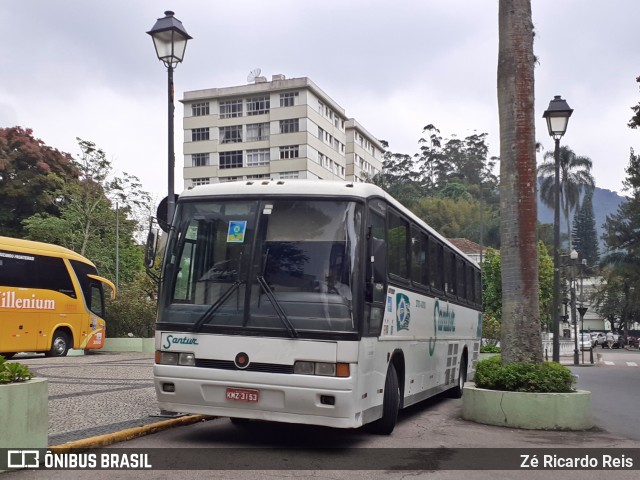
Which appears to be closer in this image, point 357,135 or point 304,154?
point 304,154

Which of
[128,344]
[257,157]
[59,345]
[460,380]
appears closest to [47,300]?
[59,345]

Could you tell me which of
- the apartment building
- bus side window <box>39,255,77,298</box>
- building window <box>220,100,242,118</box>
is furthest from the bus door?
building window <box>220,100,242,118</box>

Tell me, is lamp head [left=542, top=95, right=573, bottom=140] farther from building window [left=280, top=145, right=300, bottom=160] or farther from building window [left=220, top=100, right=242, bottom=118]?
building window [left=220, top=100, right=242, bottom=118]

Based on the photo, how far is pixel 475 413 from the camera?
1128 cm

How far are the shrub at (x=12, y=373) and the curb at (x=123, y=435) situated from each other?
2.51ft

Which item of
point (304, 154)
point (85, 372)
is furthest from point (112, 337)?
point (304, 154)

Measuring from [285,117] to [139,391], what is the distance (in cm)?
6921

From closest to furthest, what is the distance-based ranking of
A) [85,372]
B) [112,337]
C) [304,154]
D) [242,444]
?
[242,444] < [85,372] < [112,337] < [304,154]

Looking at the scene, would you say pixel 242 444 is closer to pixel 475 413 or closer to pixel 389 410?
pixel 389 410

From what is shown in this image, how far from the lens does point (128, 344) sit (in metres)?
32.2

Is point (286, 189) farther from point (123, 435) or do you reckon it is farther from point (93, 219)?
point (93, 219)

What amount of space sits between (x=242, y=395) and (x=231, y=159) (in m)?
77.2

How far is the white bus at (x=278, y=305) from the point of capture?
8.14m

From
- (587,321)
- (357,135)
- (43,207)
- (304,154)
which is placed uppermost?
(357,135)
